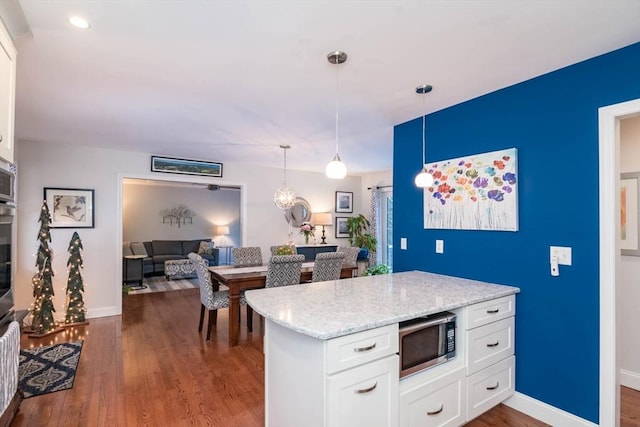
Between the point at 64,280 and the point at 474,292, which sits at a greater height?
the point at 474,292

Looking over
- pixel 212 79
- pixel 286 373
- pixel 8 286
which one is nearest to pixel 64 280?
pixel 8 286

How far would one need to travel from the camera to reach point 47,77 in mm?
2314

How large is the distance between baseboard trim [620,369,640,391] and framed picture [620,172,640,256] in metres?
0.96

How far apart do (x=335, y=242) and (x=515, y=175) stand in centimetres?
477

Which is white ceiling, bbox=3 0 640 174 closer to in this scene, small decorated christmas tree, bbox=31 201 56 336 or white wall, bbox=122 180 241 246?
small decorated christmas tree, bbox=31 201 56 336

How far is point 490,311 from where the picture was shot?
2.18 metres

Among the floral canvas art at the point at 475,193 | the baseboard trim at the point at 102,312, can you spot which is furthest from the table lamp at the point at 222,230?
the floral canvas art at the point at 475,193

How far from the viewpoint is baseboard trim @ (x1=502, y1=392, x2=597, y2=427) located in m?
2.06

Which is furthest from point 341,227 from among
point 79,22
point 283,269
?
point 79,22

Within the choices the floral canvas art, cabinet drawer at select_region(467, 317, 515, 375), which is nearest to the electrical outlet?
the floral canvas art

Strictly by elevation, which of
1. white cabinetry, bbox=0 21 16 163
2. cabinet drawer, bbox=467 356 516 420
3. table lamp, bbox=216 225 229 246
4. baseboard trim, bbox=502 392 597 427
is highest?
white cabinetry, bbox=0 21 16 163

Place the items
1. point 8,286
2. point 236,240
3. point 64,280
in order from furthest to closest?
point 236,240 < point 64,280 < point 8,286

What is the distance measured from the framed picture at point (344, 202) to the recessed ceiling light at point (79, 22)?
5521mm

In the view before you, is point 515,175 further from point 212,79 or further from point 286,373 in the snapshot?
point 212,79
